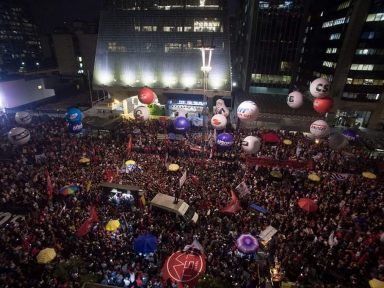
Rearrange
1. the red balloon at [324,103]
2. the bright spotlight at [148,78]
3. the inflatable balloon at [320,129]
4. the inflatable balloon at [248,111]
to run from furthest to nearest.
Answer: the bright spotlight at [148,78]
the red balloon at [324,103]
the inflatable balloon at [248,111]
the inflatable balloon at [320,129]

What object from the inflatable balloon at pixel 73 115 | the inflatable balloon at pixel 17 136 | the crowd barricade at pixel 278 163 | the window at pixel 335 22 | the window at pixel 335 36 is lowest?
the crowd barricade at pixel 278 163

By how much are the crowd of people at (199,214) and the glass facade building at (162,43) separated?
58.5 feet

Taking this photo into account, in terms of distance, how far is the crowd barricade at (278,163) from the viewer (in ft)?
63.3

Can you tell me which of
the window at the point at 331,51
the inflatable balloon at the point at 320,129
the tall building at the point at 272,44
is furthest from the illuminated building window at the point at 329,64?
the inflatable balloon at the point at 320,129

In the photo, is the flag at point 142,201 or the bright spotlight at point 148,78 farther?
the bright spotlight at point 148,78

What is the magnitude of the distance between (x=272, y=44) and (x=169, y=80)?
74.0 ft

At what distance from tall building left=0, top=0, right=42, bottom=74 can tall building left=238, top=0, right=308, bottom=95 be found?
78865 mm

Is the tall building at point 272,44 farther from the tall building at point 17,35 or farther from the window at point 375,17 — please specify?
the tall building at point 17,35

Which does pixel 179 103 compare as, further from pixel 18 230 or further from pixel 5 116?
pixel 18 230

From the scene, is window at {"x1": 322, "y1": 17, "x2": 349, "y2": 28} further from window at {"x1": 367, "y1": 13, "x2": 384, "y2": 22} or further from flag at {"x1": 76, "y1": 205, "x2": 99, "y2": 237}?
flag at {"x1": 76, "y1": 205, "x2": 99, "y2": 237}

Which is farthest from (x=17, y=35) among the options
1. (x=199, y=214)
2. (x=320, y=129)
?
(x=320, y=129)

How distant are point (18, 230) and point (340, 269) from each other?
1587 cm

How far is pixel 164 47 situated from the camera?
37125 mm

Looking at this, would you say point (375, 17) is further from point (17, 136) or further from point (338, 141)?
point (17, 136)
